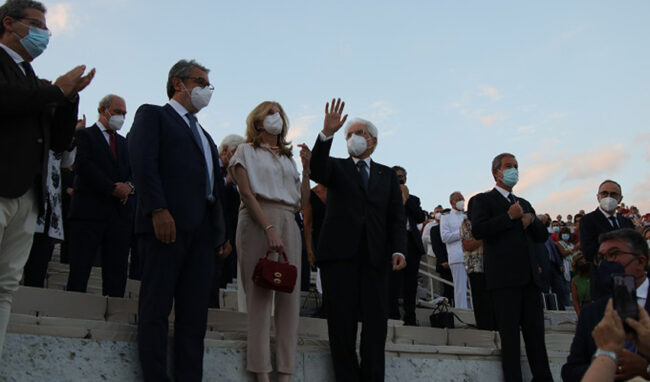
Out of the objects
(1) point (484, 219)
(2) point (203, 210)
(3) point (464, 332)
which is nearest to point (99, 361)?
(2) point (203, 210)

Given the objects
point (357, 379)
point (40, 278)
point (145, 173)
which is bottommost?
point (357, 379)

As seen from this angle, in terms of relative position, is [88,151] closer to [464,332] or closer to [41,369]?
[41,369]

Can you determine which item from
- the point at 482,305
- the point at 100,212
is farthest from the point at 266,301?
the point at 482,305

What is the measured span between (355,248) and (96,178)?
2401 mm

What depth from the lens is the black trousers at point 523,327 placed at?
633cm

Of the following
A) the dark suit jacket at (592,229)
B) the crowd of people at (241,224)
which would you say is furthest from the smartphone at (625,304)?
the dark suit jacket at (592,229)

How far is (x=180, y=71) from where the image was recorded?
505 cm

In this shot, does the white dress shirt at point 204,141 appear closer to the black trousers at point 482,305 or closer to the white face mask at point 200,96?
the white face mask at point 200,96

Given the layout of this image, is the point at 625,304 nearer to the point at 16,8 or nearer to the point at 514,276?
the point at 514,276

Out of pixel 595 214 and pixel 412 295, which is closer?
pixel 595 214

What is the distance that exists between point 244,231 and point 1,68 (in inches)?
76.0

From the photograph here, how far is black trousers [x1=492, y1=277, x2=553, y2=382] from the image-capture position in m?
6.33

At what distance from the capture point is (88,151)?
6633 mm

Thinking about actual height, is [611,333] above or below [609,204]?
below
